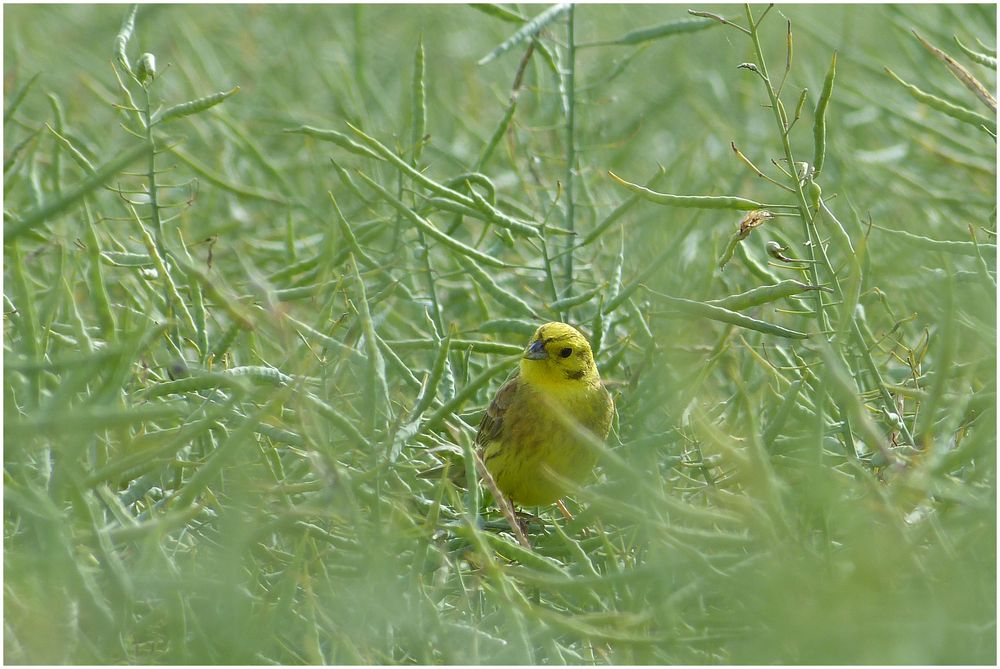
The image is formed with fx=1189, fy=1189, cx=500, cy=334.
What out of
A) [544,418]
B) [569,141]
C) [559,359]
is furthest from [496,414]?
[569,141]

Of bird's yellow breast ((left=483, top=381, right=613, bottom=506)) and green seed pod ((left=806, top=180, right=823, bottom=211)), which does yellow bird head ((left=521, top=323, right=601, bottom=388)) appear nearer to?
bird's yellow breast ((left=483, top=381, right=613, bottom=506))

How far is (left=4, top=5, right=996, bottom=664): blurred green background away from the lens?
1723 mm

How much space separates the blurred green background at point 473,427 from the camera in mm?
1723

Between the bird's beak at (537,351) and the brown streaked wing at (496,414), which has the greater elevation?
the bird's beak at (537,351)

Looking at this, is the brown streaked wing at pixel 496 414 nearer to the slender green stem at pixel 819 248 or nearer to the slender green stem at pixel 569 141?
the slender green stem at pixel 569 141

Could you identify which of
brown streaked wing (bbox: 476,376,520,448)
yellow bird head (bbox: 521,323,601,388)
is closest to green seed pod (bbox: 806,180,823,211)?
yellow bird head (bbox: 521,323,601,388)

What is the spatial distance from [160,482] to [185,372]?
0.88 ft

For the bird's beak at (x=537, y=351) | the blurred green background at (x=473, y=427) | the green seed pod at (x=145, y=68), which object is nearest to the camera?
the blurred green background at (x=473, y=427)

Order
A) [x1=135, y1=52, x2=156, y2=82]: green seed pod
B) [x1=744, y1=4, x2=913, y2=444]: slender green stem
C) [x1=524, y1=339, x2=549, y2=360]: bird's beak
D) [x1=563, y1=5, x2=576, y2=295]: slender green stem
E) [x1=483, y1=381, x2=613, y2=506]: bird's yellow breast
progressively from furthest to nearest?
1. [x1=563, y1=5, x2=576, y2=295]: slender green stem
2. [x1=483, y1=381, x2=613, y2=506]: bird's yellow breast
3. [x1=524, y1=339, x2=549, y2=360]: bird's beak
4. [x1=135, y1=52, x2=156, y2=82]: green seed pod
5. [x1=744, y1=4, x2=913, y2=444]: slender green stem

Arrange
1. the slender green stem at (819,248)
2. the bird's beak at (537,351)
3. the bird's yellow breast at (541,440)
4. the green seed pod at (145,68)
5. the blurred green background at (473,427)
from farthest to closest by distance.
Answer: the bird's yellow breast at (541,440) → the bird's beak at (537,351) → the green seed pod at (145,68) → the slender green stem at (819,248) → the blurred green background at (473,427)

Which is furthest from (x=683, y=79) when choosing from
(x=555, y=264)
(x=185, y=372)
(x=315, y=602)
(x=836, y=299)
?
(x=315, y=602)

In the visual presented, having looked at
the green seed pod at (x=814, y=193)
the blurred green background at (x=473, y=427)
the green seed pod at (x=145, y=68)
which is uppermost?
the green seed pod at (x=145, y=68)

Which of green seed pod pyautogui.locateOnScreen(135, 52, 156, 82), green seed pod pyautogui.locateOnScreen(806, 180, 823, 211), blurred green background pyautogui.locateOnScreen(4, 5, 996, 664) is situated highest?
green seed pod pyautogui.locateOnScreen(135, 52, 156, 82)

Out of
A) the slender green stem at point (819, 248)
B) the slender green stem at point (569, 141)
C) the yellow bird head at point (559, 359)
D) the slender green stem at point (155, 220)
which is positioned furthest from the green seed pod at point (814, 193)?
the slender green stem at point (155, 220)
